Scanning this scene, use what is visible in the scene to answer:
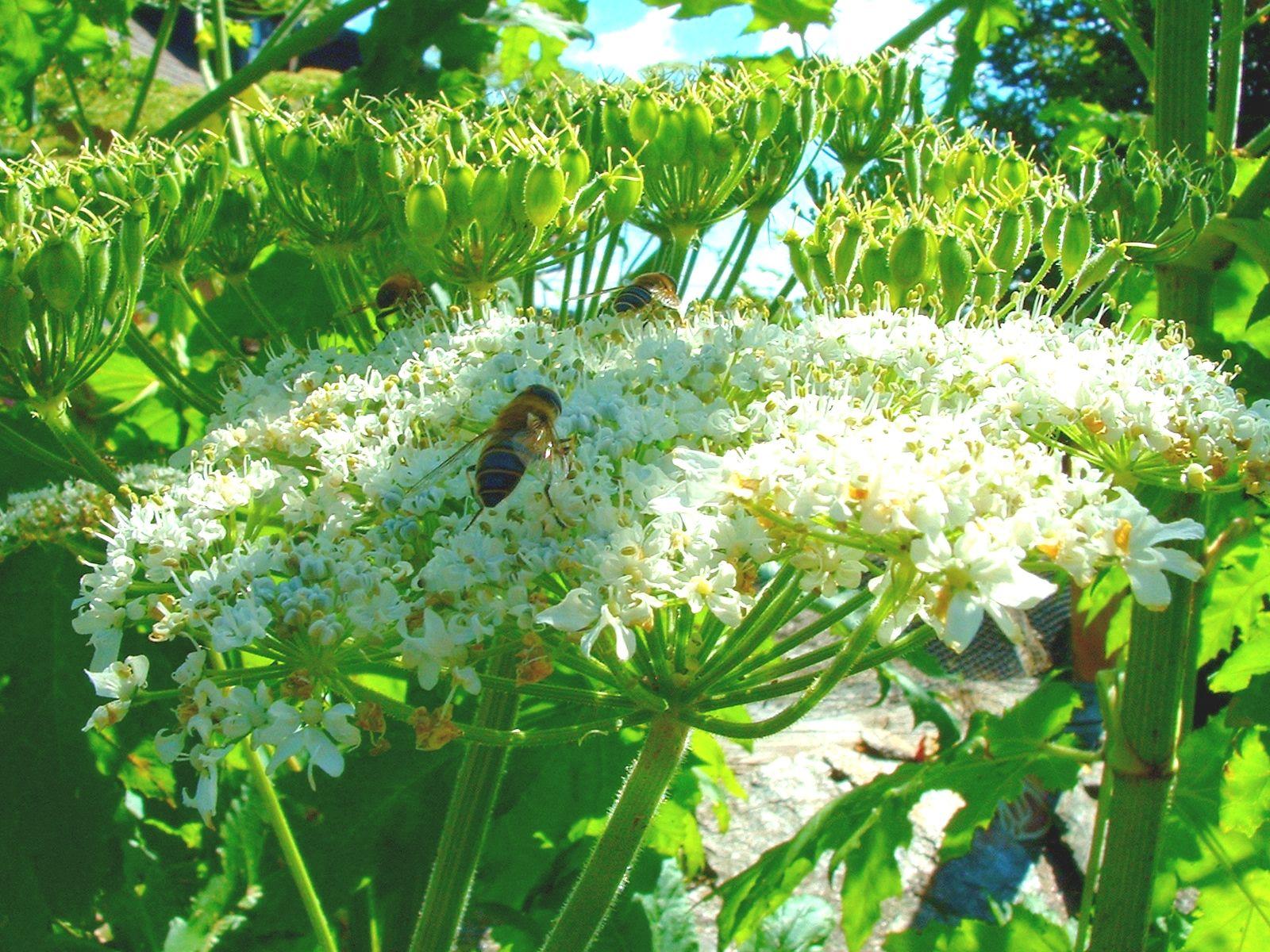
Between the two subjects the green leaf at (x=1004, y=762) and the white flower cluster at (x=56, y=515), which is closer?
the white flower cluster at (x=56, y=515)

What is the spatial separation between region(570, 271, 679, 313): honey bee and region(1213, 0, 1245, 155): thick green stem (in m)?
1.42

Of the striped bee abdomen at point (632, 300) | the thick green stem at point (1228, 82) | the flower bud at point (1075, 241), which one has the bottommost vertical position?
the striped bee abdomen at point (632, 300)

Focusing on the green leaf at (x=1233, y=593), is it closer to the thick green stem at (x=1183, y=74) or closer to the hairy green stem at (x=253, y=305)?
the thick green stem at (x=1183, y=74)

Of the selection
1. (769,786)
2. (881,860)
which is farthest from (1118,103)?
(881,860)

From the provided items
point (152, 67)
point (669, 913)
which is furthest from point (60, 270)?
point (152, 67)

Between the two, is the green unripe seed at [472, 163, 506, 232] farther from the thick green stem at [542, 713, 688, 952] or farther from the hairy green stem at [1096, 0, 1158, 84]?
the hairy green stem at [1096, 0, 1158, 84]

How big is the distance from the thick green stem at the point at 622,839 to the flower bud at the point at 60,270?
126 centimetres

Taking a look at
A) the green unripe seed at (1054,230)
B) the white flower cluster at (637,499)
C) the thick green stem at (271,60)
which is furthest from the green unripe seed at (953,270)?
the thick green stem at (271,60)

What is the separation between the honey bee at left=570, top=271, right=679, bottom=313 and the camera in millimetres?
2521

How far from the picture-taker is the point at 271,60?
3521 millimetres

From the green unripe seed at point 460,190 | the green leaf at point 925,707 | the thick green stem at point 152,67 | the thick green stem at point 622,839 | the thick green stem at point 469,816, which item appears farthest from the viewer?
the thick green stem at point 152,67

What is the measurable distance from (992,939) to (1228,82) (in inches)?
86.7

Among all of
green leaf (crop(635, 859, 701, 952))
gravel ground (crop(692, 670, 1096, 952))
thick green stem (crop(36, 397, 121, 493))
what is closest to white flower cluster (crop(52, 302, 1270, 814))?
thick green stem (crop(36, 397, 121, 493))

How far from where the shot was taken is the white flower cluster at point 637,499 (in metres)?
1.58
